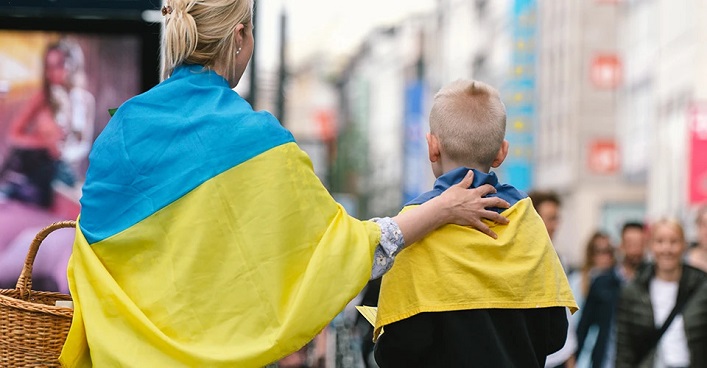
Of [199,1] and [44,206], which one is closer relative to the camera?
[199,1]

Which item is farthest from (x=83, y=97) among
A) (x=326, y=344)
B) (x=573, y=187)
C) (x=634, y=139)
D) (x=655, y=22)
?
(x=573, y=187)

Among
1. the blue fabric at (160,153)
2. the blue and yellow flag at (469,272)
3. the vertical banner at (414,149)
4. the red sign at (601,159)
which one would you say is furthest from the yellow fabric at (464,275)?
the vertical banner at (414,149)

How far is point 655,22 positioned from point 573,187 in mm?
14998

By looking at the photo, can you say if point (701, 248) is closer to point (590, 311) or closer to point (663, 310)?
point (663, 310)

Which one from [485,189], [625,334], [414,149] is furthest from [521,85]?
[485,189]

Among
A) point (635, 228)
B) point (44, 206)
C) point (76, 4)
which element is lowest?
point (635, 228)

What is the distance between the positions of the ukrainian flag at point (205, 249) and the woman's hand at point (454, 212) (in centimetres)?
23

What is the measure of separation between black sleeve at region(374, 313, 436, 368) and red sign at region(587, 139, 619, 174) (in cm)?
5886

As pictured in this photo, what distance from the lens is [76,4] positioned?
7637 millimetres

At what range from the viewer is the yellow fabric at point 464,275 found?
14.7 feet

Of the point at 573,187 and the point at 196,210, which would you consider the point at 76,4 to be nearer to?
the point at 196,210

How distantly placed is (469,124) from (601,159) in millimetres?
59139

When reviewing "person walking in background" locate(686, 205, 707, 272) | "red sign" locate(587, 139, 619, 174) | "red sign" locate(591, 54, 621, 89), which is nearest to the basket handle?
"person walking in background" locate(686, 205, 707, 272)

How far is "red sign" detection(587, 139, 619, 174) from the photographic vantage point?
62781mm
